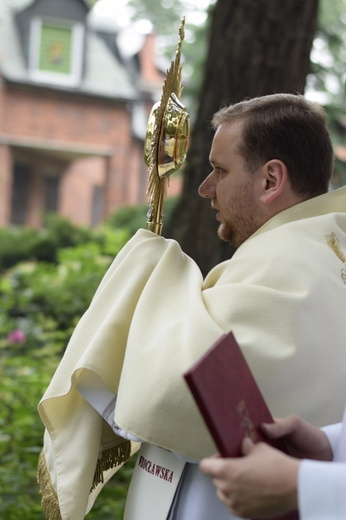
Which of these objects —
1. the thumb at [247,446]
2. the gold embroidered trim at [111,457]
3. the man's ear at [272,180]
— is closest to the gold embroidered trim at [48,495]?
the gold embroidered trim at [111,457]

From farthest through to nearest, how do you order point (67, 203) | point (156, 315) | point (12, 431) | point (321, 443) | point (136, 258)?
point (67, 203) → point (12, 431) → point (136, 258) → point (156, 315) → point (321, 443)

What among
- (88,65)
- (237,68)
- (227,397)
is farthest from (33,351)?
(88,65)

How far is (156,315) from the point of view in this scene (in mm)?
2551

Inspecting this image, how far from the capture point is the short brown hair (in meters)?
2.71

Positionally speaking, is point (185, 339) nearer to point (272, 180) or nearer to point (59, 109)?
point (272, 180)

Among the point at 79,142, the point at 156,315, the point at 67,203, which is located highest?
the point at 156,315

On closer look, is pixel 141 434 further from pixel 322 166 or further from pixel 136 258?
pixel 322 166

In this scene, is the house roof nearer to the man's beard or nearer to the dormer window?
the dormer window

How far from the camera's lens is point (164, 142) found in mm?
2883

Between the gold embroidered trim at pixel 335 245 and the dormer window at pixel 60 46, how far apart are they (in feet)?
78.8

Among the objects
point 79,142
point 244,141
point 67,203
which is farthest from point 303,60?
point 67,203

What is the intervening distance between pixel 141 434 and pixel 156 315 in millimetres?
321

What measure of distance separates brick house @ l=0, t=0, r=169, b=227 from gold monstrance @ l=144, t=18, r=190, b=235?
22.1 m

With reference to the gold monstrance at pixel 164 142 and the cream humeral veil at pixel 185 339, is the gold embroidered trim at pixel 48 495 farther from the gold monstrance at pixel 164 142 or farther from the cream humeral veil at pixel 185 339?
the gold monstrance at pixel 164 142
